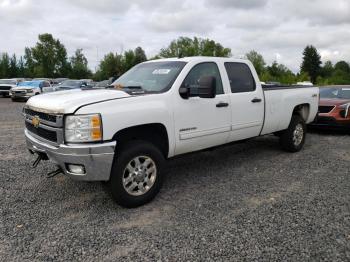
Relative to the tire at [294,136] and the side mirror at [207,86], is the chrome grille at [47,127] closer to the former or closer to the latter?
the side mirror at [207,86]

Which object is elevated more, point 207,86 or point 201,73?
point 201,73

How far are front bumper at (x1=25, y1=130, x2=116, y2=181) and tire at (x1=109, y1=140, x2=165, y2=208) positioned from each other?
15 centimetres

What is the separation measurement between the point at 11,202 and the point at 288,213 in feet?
11.0

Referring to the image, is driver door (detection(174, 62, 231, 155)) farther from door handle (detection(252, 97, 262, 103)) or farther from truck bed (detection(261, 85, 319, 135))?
truck bed (detection(261, 85, 319, 135))

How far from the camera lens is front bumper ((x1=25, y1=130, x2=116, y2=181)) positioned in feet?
12.1

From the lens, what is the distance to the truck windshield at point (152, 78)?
15.2ft

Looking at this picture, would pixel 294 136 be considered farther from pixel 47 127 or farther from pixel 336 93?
pixel 47 127

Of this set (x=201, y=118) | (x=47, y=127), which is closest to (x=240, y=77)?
(x=201, y=118)

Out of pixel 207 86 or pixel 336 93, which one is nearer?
pixel 207 86

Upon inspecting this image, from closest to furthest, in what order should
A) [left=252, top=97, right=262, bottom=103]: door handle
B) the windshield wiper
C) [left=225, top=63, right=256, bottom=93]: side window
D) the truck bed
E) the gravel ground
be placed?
1. the gravel ground
2. the windshield wiper
3. [left=225, top=63, right=256, bottom=93]: side window
4. [left=252, top=97, right=262, bottom=103]: door handle
5. the truck bed

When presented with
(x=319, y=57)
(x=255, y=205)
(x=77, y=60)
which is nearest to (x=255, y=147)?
(x=255, y=205)

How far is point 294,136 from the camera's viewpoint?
6.95m

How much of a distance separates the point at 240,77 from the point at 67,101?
296 cm

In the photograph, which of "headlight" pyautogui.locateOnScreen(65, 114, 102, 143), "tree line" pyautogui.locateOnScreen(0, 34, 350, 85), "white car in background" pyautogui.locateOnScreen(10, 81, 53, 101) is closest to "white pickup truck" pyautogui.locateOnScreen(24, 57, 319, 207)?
"headlight" pyautogui.locateOnScreen(65, 114, 102, 143)
